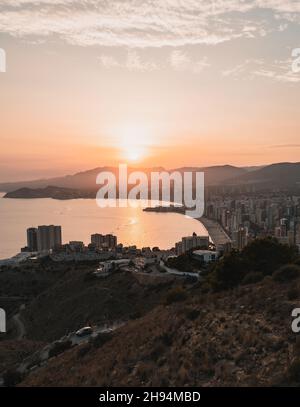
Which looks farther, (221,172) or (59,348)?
(221,172)

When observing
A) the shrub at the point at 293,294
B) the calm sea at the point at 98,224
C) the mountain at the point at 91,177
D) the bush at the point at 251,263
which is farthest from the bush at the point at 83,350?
the mountain at the point at 91,177

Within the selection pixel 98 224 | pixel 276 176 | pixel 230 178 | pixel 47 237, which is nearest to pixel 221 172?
pixel 230 178

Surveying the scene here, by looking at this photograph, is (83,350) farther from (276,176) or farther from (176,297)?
(276,176)

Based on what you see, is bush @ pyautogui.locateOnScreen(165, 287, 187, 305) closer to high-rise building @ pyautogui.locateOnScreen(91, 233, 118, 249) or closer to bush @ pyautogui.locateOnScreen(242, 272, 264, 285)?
bush @ pyautogui.locateOnScreen(242, 272, 264, 285)

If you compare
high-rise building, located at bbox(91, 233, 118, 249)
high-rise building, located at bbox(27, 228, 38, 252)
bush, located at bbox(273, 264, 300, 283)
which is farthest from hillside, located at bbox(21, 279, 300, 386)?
high-rise building, located at bbox(27, 228, 38, 252)
